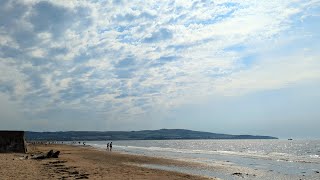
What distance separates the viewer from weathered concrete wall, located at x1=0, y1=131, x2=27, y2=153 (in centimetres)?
4928

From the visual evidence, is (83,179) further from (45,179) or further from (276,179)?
(276,179)

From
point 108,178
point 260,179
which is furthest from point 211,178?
point 108,178

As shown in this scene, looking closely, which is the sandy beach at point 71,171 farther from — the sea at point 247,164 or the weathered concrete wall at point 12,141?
the weathered concrete wall at point 12,141

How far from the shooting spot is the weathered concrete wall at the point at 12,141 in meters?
49.3

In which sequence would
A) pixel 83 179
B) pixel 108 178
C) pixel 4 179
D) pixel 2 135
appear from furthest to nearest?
pixel 2 135
pixel 108 178
pixel 83 179
pixel 4 179

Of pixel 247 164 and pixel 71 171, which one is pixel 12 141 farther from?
pixel 247 164

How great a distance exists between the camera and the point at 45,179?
21250 mm

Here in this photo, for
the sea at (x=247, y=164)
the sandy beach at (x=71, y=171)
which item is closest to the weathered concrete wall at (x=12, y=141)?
the sandy beach at (x=71, y=171)

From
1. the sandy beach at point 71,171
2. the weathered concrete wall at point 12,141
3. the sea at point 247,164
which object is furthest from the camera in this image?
the weathered concrete wall at point 12,141

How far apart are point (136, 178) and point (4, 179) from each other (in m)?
8.62

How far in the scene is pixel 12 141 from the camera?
5016 centimetres

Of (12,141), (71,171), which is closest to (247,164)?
(71,171)

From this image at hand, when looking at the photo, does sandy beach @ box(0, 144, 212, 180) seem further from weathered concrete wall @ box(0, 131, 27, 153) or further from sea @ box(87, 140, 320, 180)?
weathered concrete wall @ box(0, 131, 27, 153)

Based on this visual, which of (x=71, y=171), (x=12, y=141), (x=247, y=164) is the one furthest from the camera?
(x=12, y=141)
